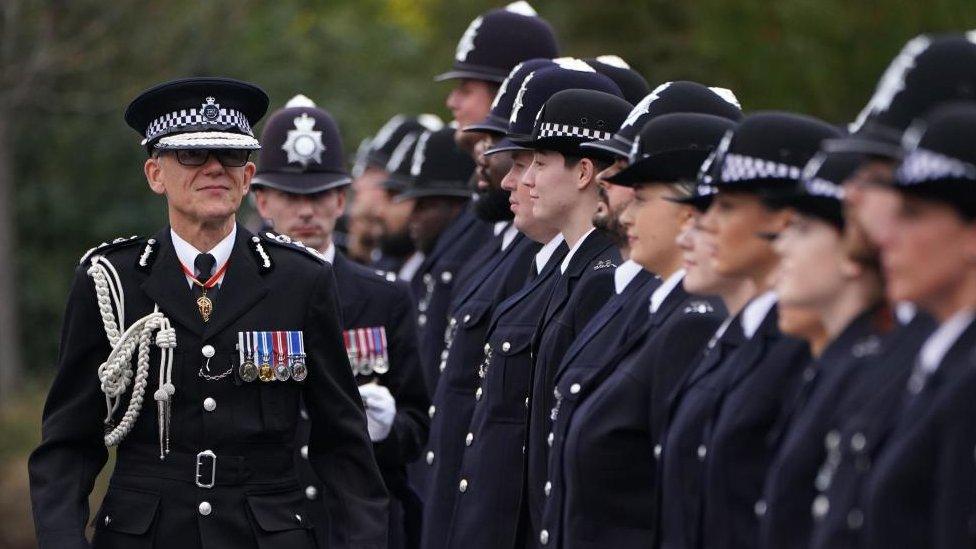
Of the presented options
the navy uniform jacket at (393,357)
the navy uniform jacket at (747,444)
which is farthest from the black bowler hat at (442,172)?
the navy uniform jacket at (747,444)

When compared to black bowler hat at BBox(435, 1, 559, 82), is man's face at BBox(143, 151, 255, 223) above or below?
below

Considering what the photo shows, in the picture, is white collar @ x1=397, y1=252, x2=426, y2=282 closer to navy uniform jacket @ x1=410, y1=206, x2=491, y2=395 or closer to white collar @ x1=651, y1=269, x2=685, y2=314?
navy uniform jacket @ x1=410, y1=206, x2=491, y2=395

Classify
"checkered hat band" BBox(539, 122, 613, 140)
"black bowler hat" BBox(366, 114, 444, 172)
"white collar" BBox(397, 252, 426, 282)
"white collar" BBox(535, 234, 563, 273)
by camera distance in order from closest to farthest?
"checkered hat band" BBox(539, 122, 613, 140)
"white collar" BBox(535, 234, 563, 273)
"white collar" BBox(397, 252, 426, 282)
"black bowler hat" BBox(366, 114, 444, 172)

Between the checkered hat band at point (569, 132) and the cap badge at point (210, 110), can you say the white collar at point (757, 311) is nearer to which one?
the checkered hat band at point (569, 132)

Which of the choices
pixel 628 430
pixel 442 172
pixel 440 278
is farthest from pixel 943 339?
pixel 442 172

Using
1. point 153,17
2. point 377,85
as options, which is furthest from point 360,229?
point 377,85

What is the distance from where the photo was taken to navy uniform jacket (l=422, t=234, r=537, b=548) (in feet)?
27.6

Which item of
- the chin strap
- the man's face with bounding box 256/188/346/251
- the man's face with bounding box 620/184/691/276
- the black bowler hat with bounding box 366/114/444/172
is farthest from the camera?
the black bowler hat with bounding box 366/114/444/172

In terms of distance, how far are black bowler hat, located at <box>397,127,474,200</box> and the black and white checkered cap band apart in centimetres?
479

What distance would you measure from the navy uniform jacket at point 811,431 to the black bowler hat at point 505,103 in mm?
3924

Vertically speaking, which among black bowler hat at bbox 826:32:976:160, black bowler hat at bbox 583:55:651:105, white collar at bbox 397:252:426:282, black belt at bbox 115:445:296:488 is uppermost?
black bowler hat at bbox 826:32:976:160

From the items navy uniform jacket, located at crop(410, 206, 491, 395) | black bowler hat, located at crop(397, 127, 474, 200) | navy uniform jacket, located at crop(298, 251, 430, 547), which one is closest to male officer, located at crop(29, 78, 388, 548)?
navy uniform jacket, located at crop(298, 251, 430, 547)

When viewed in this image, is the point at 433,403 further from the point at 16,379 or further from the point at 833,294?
the point at 16,379

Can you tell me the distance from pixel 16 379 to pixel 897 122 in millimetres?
16097
